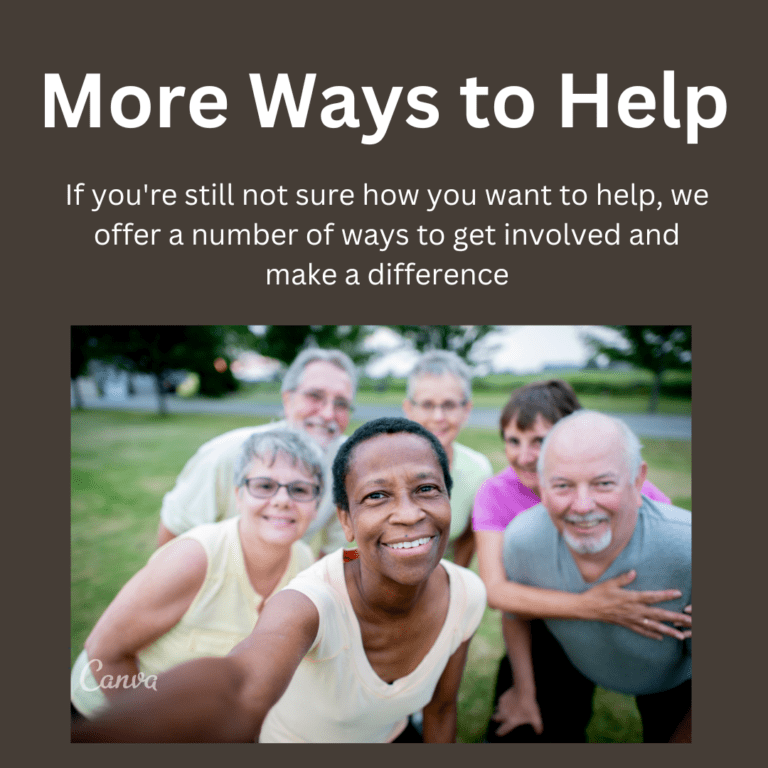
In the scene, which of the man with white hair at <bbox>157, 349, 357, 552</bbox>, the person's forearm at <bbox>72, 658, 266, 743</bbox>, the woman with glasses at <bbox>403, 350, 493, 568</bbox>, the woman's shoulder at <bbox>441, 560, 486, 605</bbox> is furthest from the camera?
the woman with glasses at <bbox>403, 350, 493, 568</bbox>

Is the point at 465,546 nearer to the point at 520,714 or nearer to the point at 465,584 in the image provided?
the point at 465,584

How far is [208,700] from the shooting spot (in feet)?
5.26

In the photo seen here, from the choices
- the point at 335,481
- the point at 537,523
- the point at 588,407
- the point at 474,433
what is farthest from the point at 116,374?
the point at 588,407

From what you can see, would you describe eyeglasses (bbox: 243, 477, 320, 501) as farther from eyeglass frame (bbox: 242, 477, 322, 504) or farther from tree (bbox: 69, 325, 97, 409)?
tree (bbox: 69, 325, 97, 409)

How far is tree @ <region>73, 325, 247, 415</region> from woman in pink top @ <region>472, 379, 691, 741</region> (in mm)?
1768

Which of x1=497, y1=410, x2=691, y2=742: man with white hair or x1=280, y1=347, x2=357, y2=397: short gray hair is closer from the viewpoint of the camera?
x1=497, y1=410, x2=691, y2=742: man with white hair

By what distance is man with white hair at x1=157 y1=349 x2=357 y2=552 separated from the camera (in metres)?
2.78

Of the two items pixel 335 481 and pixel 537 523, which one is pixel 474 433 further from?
pixel 335 481

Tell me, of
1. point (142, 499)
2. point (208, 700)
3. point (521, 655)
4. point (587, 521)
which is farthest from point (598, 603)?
point (142, 499)

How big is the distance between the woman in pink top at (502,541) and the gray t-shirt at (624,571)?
5 centimetres

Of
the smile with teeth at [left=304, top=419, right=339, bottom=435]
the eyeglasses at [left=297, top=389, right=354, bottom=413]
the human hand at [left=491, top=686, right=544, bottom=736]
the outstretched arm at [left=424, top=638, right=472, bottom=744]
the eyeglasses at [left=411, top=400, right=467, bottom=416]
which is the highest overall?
the eyeglasses at [left=297, top=389, right=354, bottom=413]

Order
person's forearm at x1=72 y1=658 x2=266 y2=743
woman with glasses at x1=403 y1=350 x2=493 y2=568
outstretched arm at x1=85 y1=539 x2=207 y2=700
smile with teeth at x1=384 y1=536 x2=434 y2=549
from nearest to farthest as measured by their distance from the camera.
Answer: person's forearm at x1=72 y1=658 x2=266 y2=743
smile with teeth at x1=384 y1=536 x2=434 y2=549
outstretched arm at x1=85 y1=539 x2=207 y2=700
woman with glasses at x1=403 y1=350 x2=493 y2=568

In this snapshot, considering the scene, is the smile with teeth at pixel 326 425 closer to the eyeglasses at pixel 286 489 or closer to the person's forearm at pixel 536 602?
the eyeglasses at pixel 286 489

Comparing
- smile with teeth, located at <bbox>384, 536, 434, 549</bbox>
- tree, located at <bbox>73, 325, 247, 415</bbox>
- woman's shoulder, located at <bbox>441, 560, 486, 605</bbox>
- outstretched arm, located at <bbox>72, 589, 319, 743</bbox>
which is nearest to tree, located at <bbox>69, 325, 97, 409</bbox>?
Result: tree, located at <bbox>73, 325, 247, 415</bbox>
